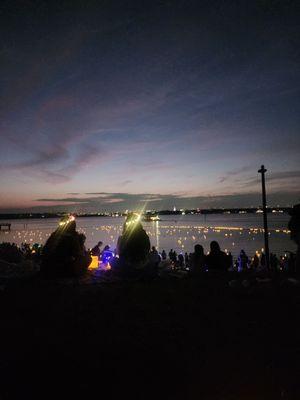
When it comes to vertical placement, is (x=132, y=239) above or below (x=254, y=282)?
above

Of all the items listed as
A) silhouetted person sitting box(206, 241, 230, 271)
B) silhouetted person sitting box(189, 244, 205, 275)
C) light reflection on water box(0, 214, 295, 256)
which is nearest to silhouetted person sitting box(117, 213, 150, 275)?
silhouetted person sitting box(189, 244, 205, 275)

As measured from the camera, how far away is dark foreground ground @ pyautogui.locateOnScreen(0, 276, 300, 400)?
3850 millimetres

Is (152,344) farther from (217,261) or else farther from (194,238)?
(194,238)

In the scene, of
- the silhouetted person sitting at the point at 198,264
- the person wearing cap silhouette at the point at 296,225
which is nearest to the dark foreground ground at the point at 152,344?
the person wearing cap silhouette at the point at 296,225

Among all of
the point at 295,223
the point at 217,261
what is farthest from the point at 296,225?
the point at 217,261

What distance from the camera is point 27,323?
5.89 metres

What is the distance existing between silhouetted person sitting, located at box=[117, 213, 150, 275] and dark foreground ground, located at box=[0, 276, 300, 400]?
6.40 feet

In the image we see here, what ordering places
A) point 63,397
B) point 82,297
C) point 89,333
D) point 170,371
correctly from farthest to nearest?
point 82,297
point 89,333
point 170,371
point 63,397

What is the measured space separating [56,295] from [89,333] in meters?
2.64

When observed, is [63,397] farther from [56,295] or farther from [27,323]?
[56,295]

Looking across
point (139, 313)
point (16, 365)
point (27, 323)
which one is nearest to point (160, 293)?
point (139, 313)

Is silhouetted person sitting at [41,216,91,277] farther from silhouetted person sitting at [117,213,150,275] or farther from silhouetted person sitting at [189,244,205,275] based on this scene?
silhouetted person sitting at [189,244,205,275]

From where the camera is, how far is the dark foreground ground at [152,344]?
3850mm

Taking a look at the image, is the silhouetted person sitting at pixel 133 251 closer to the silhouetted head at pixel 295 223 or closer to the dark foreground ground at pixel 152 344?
the dark foreground ground at pixel 152 344
